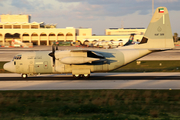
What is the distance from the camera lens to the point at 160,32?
25.7 metres

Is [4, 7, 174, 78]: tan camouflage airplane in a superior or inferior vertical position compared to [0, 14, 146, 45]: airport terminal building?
inferior

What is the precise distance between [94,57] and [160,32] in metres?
8.50

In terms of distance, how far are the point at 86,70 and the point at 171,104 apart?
12604mm

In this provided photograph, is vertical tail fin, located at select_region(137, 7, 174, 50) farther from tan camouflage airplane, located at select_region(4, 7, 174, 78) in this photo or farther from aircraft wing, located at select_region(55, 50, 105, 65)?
aircraft wing, located at select_region(55, 50, 105, 65)

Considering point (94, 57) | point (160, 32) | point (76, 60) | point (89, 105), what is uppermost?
point (160, 32)

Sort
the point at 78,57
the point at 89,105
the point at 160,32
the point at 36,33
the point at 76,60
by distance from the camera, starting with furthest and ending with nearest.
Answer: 1. the point at 36,33
2. the point at 160,32
3. the point at 78,57
4. the point at 76,60
5. the point at 89,105

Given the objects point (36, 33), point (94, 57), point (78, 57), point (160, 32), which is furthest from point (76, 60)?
point (36, 33)

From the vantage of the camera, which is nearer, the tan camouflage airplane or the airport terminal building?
the tan camouflage airplane

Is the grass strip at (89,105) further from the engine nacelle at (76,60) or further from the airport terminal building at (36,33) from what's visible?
the airport terminal building at (36,33)

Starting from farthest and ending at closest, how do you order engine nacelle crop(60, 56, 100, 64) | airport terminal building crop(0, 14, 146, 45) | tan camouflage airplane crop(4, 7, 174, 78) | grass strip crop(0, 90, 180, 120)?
airport terminal building crop(0, 14, 146, 45) < tan camouflage airplane crop(4, 7, 174, 78) < engine nacelle crop(60, 56, 100, 64) < grass strip crop(0, 90, 180, 120)

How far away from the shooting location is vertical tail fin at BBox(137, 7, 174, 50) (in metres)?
25.3

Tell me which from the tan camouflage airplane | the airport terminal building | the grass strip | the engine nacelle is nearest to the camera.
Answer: the grass strip

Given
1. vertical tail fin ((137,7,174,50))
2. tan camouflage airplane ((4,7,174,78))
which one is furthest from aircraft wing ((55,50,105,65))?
vertical tail fin ((137,7,174,50))

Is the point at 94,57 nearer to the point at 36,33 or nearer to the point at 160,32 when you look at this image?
the point at 160,32
